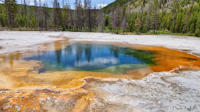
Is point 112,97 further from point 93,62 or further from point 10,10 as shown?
point 10,10

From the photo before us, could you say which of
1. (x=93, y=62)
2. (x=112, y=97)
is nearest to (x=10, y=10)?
(x=93, y=62)

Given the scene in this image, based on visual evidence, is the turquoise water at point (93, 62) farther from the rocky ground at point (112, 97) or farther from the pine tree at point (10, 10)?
the pine tree at point (10, 10)

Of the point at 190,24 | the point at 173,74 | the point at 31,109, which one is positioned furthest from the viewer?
the point at 190,24

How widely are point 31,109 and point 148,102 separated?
361 cm

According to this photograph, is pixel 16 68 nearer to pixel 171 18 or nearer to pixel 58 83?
pixel 58 83

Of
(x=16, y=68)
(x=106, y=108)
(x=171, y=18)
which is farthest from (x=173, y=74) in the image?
(x=171, y=18)

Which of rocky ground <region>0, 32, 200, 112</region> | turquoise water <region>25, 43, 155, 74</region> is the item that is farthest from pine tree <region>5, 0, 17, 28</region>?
rocky ground <region>0, 32, 200, 112</region>

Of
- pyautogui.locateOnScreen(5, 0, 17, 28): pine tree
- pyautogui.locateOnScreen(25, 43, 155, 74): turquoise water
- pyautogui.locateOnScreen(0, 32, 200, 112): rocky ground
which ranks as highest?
pyautogui.locateOnScreen(5, 0, 17, 28): pine tree

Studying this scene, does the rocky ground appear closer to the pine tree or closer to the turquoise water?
the turquoise water

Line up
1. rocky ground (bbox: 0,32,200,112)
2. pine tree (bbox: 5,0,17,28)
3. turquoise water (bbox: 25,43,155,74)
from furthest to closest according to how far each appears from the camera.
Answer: pine tree (bbox: 5,0,17,28) < turquoise water (bbox: 25,43,155,74) < rocky ground (bbox: 0,32,200,112)

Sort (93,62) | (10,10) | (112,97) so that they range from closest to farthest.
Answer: (112,97), (93,62), (10,10)

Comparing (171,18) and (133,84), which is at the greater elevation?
(171,18)

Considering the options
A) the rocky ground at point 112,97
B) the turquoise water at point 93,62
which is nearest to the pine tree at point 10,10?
the turquoise water at point 93,62

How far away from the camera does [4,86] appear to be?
555cm
